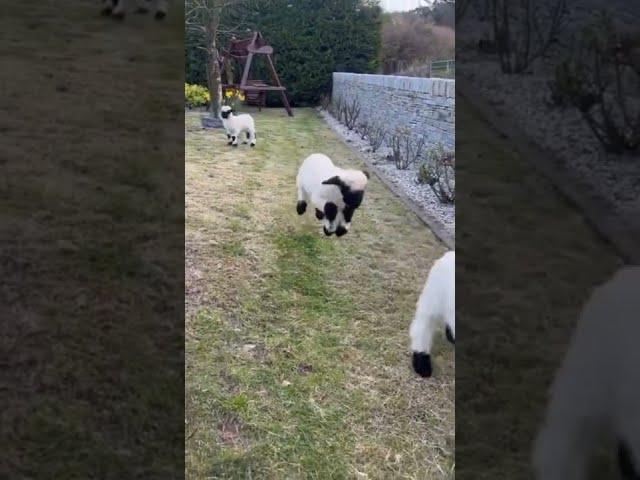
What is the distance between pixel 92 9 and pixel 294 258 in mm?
1319

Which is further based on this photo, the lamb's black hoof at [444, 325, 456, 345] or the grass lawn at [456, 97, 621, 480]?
the grass lawn at [456, 97, 621, 480]

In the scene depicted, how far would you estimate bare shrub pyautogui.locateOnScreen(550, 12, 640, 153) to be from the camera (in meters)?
3.03

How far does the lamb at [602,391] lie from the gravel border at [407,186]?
0.59m

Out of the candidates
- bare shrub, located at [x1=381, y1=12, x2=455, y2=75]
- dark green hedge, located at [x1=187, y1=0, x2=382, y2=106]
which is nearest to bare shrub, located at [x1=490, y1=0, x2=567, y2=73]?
bare shrub, located at [x1=381, y1=12, x2=455, y2=75]

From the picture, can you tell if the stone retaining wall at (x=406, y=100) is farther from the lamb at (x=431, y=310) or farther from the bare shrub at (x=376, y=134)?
the lamb at (x=431, y=310)

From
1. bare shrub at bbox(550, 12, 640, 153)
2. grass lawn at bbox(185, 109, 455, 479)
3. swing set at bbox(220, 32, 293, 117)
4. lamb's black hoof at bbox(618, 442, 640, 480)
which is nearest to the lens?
lamb's black hoof at bbox(618, 442, 640, 480)

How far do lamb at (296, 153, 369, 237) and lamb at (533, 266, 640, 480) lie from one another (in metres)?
0.96

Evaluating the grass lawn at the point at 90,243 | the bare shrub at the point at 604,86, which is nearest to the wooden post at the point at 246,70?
the grass lawn at the point at 90,243

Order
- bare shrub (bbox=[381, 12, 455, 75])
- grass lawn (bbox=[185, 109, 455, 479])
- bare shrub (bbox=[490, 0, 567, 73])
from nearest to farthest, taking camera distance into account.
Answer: grass lawn (bbox=[185, 109, 455, 479]) < bare shrub (bbox=[381, 12, 455, 75]) < bare shrub (bbox=[490, 0, 567, 73])

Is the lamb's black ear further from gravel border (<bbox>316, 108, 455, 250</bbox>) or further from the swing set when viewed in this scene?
the swing set

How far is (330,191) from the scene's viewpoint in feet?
8.43

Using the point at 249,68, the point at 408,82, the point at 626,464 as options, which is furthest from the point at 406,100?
the point at 626,464

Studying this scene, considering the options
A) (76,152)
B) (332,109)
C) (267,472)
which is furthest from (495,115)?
(76,152)

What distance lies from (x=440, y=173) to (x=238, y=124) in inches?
30.7
